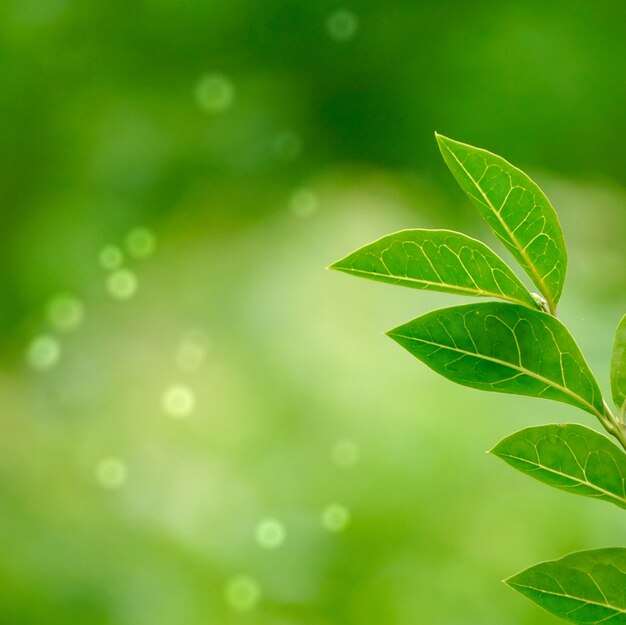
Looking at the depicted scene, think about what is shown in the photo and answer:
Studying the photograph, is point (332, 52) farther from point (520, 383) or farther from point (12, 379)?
point (520, 383)

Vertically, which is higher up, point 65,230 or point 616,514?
point 65,230

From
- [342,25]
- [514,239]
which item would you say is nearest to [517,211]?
[514,239]

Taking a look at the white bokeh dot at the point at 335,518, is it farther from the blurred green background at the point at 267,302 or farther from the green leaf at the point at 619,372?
the green leaf at the point at 619,372

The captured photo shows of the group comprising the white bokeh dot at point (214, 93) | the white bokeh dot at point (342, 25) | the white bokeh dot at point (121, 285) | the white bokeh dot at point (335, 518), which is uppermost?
the white bokeh dot at point (342, 25)

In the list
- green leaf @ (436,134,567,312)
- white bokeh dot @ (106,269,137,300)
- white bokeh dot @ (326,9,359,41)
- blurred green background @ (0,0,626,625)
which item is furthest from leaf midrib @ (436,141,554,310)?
white bokeh dot @ (326,9,359,41)

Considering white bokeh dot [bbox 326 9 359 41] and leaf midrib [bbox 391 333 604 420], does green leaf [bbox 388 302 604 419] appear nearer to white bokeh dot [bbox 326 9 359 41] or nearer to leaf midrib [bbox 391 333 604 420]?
leaf midrib [bbox 391 333 604 420]

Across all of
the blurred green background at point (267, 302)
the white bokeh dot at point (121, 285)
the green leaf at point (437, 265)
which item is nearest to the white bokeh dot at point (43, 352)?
the blurred green background at point (267, 302)

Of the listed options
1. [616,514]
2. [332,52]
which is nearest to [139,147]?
[332,52]
